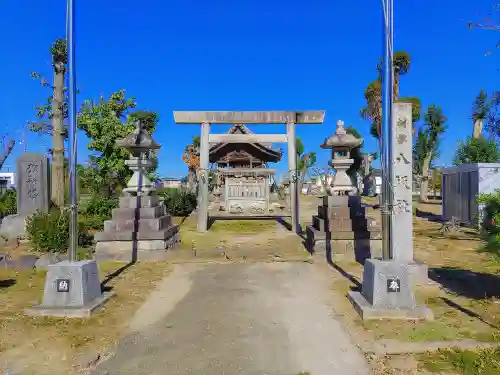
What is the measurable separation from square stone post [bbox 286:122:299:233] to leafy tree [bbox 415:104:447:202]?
66.5 feet

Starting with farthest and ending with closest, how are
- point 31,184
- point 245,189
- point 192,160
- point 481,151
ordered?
1. point 192,160
2. point 245,189
3. point 481,151
4. point 31,184

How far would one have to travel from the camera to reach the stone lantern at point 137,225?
8461 millimetres

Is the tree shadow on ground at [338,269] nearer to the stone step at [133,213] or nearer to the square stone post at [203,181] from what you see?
the stone step at [133,213]

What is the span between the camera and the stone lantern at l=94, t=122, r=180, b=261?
27.8ft

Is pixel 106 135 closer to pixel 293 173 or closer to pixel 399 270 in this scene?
pixel 293 173

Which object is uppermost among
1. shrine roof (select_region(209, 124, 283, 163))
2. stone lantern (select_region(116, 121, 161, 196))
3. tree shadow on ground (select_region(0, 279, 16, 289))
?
shrine roof (select_region(209, 124, 283, 163))

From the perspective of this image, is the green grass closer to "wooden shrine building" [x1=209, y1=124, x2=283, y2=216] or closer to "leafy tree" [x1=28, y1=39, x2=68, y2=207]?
"leafy tree" [x1=28, y1=39, x2=68, y2=207]

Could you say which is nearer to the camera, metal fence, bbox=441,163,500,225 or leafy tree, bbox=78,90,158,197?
metal fence, bbox=441,163,500,225

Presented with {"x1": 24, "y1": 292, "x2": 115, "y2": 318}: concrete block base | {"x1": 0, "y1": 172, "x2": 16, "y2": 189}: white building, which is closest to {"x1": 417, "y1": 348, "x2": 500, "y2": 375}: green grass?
{"x1": 24, "y1": 292, "x2": 115, "y2": 318}: concrete block base

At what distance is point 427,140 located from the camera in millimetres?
30297

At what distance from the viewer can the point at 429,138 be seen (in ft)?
99.0

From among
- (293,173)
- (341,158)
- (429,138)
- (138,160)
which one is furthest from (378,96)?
(138,160)

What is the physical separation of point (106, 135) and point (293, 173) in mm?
10152

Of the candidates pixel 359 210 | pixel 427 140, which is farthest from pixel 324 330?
pixel 427 140
